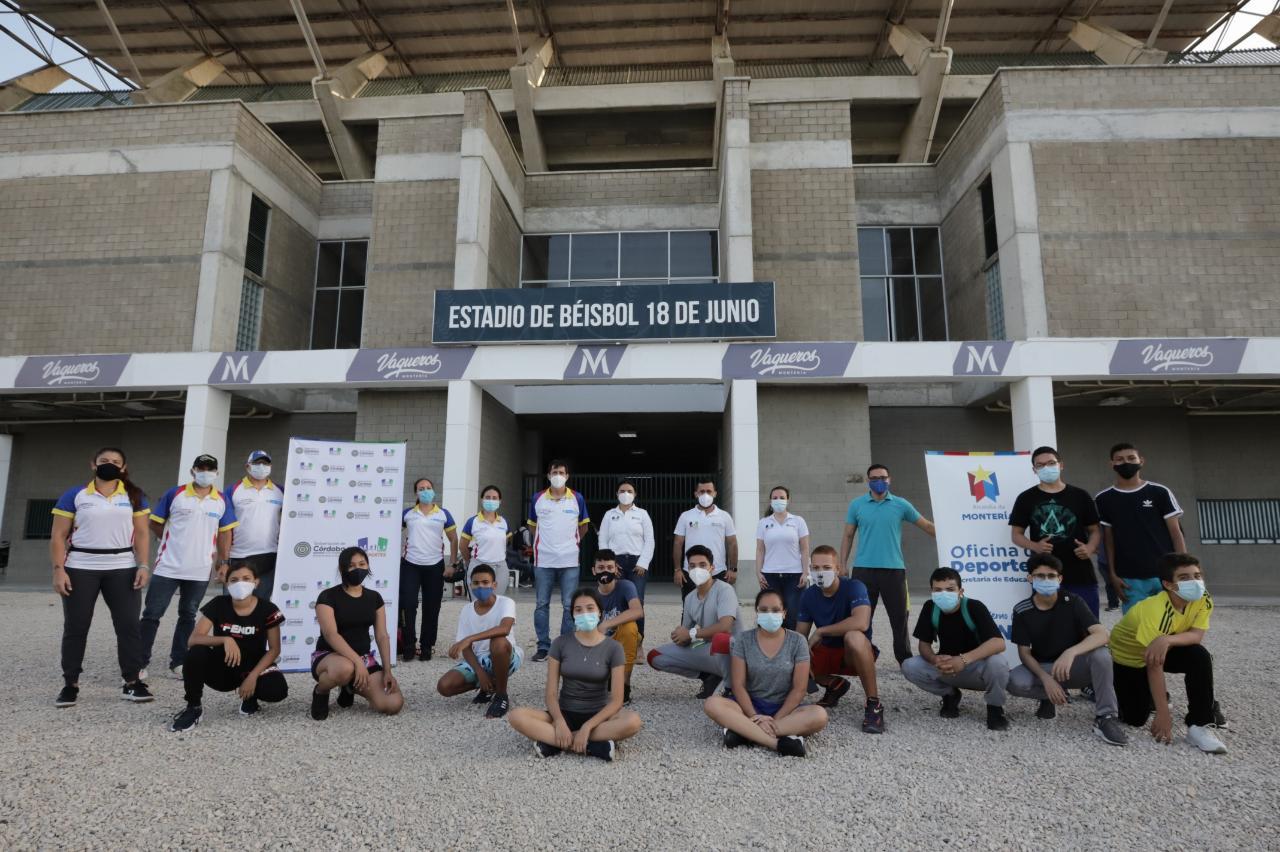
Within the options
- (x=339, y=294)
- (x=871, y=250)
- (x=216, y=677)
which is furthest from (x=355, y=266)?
(x=216, y=677)

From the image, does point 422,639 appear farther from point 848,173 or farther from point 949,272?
point 949,272

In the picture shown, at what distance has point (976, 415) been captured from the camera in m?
15.9

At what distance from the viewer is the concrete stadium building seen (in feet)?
43.4

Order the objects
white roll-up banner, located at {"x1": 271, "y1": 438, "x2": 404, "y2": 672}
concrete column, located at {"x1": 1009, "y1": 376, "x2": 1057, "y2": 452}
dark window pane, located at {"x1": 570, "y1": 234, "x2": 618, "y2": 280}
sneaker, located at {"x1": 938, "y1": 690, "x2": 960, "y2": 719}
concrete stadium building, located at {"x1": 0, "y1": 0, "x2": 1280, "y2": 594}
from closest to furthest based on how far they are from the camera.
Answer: sneaker, located at {"x1": 938, "y1": 690, "x2": 960, "y2": 719} → white roll-up banner, located at {"x1": 271, "y1": 438, "x2": 404, "y2": 672} → concrete column, located at {"x1": 1009, "y1": 376, "x2": 1057, "y2": 452} → concrete stadium building, located at {"x1": 0, "y1": 0, "x2": 1280, "y2": 594} → dark window pane, located at {"x1": 570, "y1": 234, "x2": 618, "y2": 280}

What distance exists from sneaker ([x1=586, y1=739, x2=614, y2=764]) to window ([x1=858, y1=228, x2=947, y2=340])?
1535 cm

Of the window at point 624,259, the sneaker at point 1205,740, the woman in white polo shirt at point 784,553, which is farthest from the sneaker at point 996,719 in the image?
the window at point 624,259

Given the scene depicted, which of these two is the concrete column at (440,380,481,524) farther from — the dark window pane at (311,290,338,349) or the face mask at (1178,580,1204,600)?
the face mask at (1178,580,1204,600)

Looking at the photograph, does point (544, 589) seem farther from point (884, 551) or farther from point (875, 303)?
point (875, 303)

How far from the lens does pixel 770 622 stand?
435 centimetres

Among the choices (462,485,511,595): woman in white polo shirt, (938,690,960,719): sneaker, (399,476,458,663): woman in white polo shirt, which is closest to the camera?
(938,690,960,719): sneaker

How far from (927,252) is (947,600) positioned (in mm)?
15318

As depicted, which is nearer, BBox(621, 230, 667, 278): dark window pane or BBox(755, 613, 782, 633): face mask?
BBox(755, 613, 782, 633): face mask

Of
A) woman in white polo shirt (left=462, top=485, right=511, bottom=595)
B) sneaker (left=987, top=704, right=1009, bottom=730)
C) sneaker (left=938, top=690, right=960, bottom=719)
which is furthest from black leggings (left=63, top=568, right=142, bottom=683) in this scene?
sneaker (left=987, top=704, right=1009, bottom=730)

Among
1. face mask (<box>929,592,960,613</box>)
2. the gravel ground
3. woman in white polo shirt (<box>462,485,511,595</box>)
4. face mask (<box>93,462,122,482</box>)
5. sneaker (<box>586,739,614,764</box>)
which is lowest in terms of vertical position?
the gravel ground
